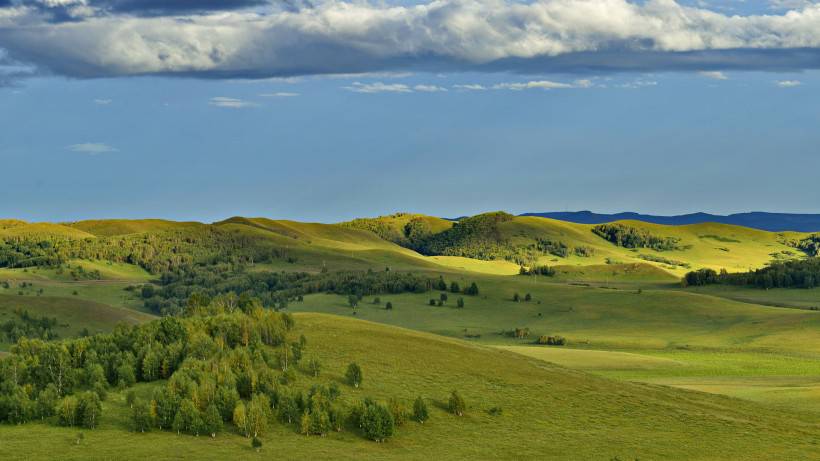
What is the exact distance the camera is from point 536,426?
3907 inches

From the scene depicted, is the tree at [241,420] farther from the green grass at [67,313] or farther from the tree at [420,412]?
the green grass at [67,313]

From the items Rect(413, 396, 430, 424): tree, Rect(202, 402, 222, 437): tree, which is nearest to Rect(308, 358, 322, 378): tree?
Rect(413, 396, 430, 424): tree

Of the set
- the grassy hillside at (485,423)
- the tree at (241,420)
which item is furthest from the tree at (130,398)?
the tree at (241,420)

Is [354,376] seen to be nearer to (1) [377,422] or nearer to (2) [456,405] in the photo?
(2) [456,405]

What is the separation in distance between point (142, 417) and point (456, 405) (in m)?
27.5

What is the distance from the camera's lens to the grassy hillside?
85.9 metres

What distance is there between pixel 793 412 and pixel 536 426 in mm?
28031

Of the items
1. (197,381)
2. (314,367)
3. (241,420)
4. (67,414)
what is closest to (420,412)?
(314,367)

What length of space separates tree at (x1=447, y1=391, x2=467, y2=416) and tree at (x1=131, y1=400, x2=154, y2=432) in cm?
2639

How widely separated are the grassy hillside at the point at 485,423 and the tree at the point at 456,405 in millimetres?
923

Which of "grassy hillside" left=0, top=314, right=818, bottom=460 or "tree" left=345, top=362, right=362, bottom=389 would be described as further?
"tree" left=345, top=362, right=362, bottom=389

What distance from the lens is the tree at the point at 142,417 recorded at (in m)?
88.9

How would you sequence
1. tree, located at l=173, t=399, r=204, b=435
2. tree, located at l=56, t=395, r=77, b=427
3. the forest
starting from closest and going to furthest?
tree, located at l=173, t=399, r=204, b=435 < tree, located at l=56, t=395, r=77, b=427 < the forest

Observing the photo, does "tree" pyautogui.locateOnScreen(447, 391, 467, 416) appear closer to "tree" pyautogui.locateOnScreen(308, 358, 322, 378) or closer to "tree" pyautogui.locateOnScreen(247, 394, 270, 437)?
"tree" pyautogui.locateOnScreen(308, 358, 322, 378)
